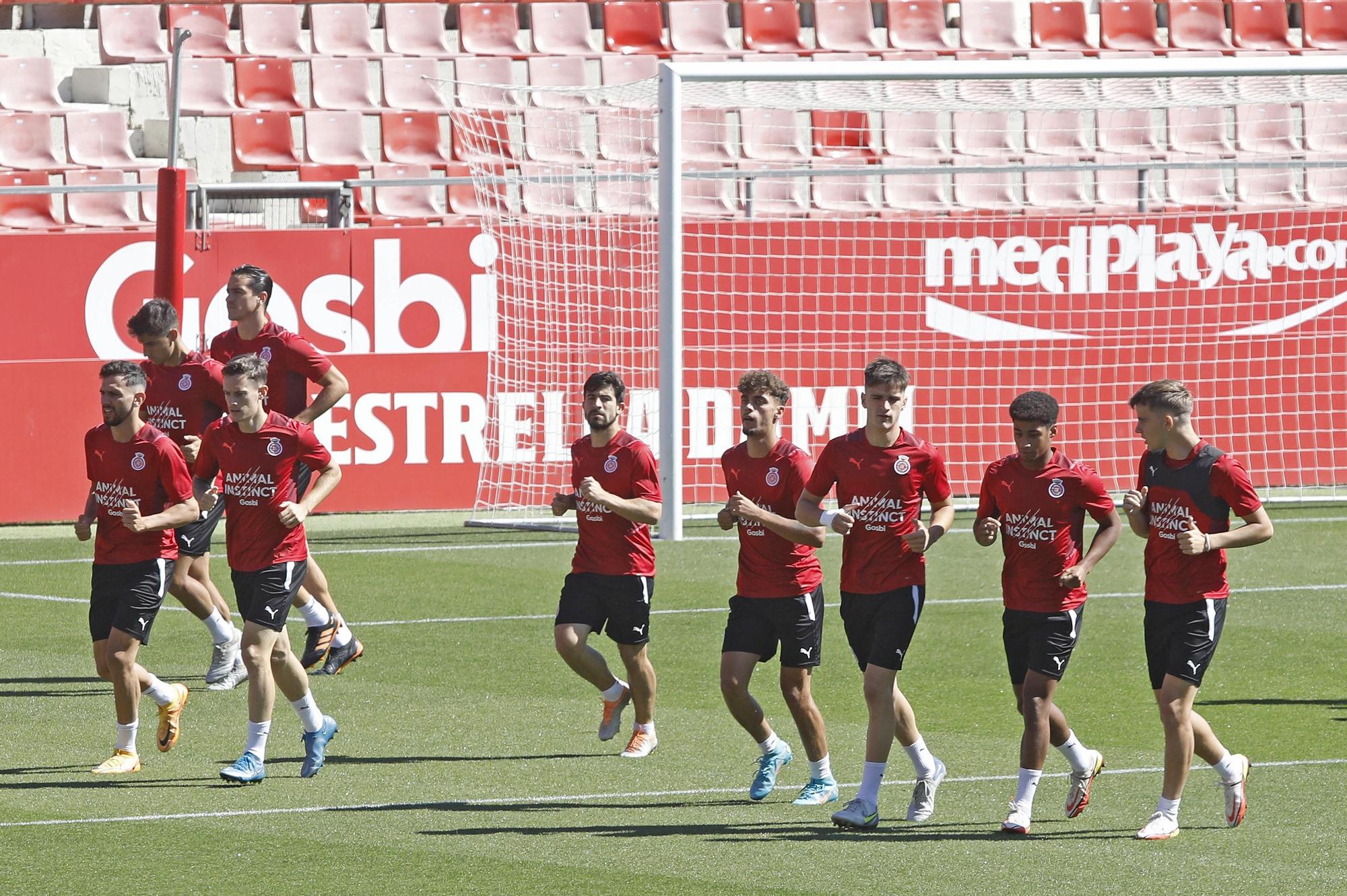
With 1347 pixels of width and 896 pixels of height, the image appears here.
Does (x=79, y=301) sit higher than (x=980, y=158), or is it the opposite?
(x=980, y=158)

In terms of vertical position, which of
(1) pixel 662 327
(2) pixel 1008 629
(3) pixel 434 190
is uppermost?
(3) pixel 434 190

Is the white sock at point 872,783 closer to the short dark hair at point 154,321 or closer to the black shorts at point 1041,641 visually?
the black shorts at point 1041,641

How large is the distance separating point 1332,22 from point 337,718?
19199 millimetres

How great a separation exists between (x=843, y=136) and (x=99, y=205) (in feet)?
26.7

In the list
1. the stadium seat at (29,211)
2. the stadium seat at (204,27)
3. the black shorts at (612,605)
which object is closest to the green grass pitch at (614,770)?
the black shorts at (612,605)

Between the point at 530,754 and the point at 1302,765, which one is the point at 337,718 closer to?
the point at 530,754

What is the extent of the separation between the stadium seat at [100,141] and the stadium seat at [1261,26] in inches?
527

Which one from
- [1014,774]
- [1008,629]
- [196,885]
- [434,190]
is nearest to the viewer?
[196,885]

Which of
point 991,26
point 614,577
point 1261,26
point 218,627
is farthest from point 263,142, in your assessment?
point 614,577

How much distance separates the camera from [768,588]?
27.2 feet

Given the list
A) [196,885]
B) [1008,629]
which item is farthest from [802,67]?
[196,885]

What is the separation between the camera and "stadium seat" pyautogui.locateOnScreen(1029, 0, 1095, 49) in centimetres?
2438

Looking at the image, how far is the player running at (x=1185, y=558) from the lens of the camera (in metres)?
7.58

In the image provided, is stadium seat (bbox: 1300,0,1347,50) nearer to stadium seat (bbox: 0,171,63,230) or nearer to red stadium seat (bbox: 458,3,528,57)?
red stadium seat (bbox: 458,3,528,57)
